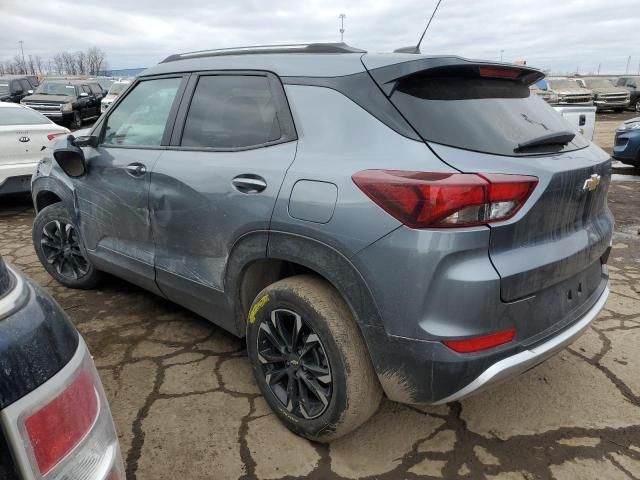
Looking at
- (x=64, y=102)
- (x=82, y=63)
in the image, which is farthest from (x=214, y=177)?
(x=82, y=63)

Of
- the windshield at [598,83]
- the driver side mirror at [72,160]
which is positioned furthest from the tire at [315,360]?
the windshield at [598,83]

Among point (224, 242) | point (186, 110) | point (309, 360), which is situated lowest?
point (309, 360)

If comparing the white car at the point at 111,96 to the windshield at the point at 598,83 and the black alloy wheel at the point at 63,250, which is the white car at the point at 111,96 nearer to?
the black alloy wheel at the point at 63,250

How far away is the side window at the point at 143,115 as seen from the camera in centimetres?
303

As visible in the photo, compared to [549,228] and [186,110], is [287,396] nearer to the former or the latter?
[549,228]

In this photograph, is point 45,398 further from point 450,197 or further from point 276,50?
point 276,50

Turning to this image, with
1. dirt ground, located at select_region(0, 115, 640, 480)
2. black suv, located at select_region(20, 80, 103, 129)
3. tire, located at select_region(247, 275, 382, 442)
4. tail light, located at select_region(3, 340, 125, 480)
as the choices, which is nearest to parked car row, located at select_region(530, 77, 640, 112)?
black suv, located at select_region(20, 80, 103, 129)

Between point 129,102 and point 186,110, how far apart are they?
0.75 metres

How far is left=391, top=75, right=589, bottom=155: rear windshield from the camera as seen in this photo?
6.48 feet

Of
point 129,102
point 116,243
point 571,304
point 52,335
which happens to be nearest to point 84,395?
point 52,335

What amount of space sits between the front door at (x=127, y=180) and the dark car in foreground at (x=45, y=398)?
1.94m

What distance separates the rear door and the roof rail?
0.21 m

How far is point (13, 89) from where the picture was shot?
1886 centimetres

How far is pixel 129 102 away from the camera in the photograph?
338cm
